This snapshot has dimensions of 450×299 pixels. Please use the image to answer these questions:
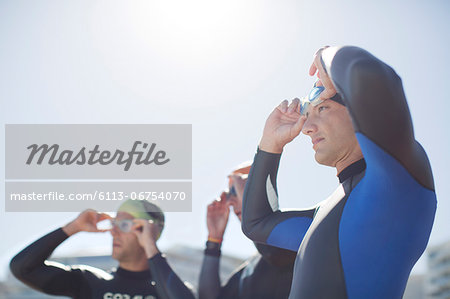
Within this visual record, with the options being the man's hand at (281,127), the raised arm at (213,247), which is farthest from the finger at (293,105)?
the raised arm at (213,247)

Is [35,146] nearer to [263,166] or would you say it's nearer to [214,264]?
[214,264]

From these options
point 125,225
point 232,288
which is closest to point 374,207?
point 232,288

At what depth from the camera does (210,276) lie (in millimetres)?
3344

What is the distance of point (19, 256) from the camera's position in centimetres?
347

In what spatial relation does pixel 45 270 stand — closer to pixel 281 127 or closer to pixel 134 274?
pixel 134 274

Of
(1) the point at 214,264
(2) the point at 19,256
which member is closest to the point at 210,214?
(1) the point at 214,264

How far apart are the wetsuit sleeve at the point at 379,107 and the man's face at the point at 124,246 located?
102 inches

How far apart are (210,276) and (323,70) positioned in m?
2.06

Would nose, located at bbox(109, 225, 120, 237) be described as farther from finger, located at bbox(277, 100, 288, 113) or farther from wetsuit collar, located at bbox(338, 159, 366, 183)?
wetsuit collar, located at bbox(338, 159, 366, 183)

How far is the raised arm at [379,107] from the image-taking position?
1.42 metres

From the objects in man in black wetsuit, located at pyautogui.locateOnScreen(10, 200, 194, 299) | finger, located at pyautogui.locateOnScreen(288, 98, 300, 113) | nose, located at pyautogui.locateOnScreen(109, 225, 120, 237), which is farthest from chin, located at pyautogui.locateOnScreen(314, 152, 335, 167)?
nose, located at pyautogui.locateOnScreen(109, 225, 120, 237)

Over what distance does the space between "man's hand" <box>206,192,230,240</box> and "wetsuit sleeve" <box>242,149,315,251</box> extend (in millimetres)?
1411

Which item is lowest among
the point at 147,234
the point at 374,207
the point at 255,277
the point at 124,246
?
the point at 255,277

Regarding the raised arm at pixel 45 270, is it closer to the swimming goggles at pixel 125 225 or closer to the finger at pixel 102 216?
the finger at pixel 102 216
